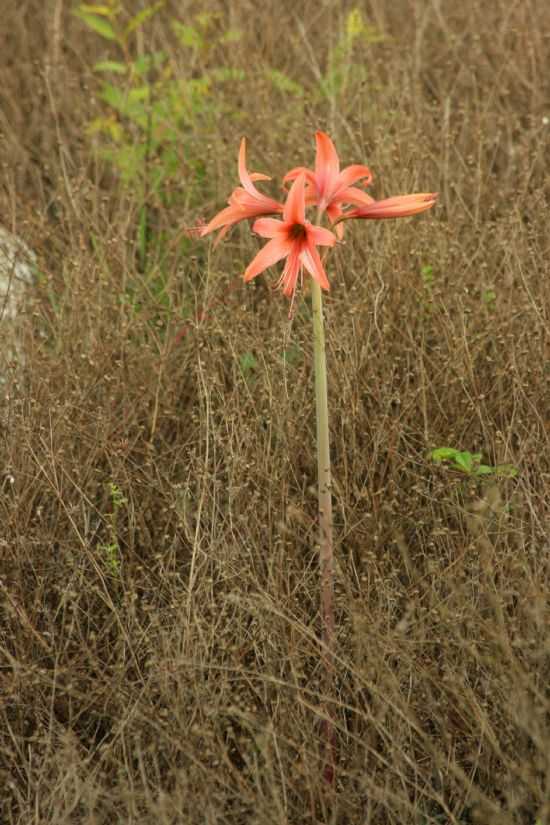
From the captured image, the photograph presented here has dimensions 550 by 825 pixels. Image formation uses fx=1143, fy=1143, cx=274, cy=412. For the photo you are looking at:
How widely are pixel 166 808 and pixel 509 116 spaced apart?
10.2 feet

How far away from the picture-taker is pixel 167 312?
11.4ft

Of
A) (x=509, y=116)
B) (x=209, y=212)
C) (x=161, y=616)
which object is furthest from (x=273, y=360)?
(x=509, y=116)

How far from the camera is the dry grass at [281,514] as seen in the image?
7.32 ft

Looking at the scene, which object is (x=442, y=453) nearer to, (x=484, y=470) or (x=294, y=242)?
(x=484, y=470)

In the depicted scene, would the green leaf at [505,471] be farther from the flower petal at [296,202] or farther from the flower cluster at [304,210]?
the flower petal at [296,202]

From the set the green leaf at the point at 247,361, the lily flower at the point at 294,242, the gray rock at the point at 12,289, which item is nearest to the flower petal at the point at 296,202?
the lily flower at the point at 294,242

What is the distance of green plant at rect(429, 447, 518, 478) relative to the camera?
266 centimetres

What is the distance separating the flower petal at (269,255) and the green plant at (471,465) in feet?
2.49

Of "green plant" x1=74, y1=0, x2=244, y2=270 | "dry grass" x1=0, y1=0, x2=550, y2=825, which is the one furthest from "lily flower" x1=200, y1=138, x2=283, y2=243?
"green plant" x1=74, y1=0, x2=244, y2=270

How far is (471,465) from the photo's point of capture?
8.97ft

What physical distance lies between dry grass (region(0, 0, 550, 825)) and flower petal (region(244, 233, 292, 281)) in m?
0.62

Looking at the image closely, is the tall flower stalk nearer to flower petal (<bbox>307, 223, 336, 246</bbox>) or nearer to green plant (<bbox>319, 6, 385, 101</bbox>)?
flower petal (<bbox>307, 223, 336, 246</bbox>)

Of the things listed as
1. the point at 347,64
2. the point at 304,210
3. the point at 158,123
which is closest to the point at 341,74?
the point at 347,64

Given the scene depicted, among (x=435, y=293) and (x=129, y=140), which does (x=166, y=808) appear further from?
(x=129, y=140)
